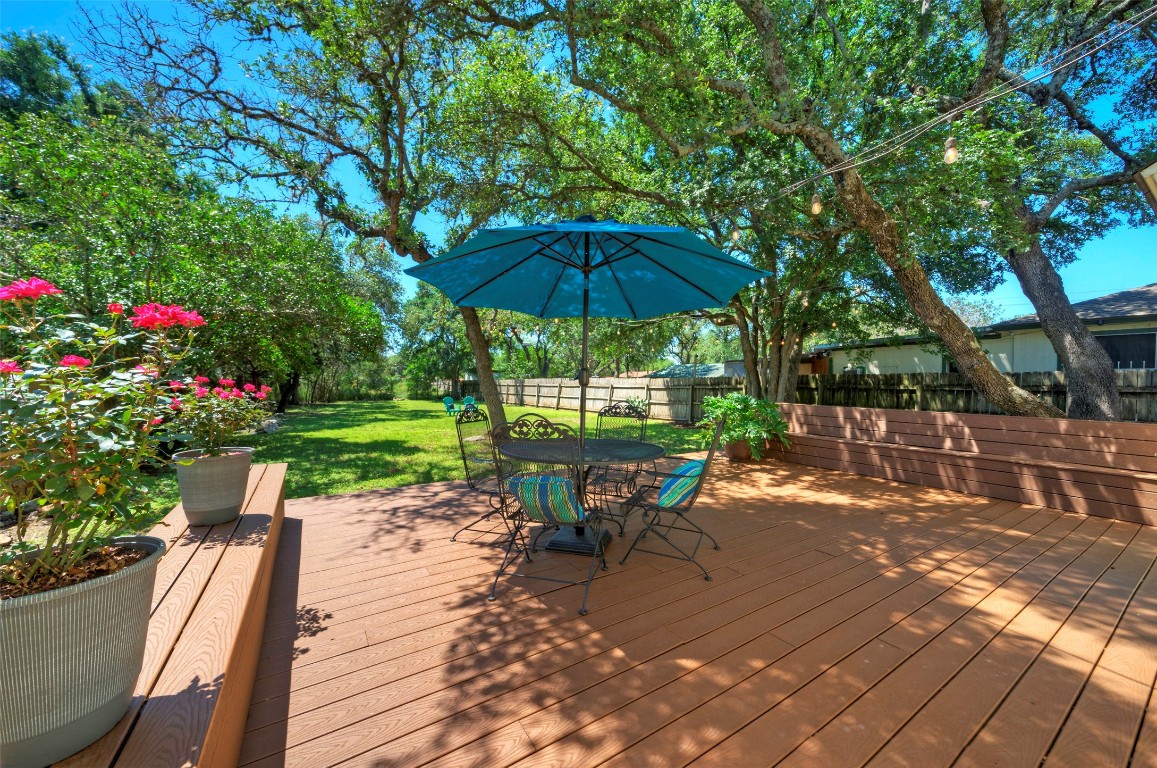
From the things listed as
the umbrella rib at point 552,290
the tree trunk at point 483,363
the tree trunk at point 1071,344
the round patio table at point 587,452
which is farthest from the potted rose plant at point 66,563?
the tree trunk at point 1071,344

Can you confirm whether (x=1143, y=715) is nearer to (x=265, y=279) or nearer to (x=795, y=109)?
(x=795, y=109)

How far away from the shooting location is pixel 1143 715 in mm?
1714

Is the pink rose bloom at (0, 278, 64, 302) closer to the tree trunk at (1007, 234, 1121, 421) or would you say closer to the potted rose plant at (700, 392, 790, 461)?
the potted rose plant at (700, 392, 790, 461)

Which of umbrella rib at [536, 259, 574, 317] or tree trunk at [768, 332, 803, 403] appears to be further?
tree trunk at [768, 332, 803, 403]

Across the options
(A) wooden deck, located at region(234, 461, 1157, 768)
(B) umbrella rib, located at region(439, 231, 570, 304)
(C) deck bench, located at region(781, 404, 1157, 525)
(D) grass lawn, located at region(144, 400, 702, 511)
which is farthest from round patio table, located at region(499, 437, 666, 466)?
(C) deck bench, located at region(781, 404, 1157, 525)

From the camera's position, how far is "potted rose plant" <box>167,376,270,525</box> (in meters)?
2.59

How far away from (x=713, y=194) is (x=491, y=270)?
15.0ft

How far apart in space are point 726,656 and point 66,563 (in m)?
2.28

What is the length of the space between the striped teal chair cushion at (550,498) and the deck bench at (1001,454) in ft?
15.8

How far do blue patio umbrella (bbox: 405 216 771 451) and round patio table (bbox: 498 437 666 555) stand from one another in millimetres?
228

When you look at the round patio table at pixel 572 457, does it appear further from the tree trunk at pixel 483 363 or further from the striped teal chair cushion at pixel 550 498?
the tree trunk at pixel 483 363

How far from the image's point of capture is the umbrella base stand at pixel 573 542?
3.21 meters

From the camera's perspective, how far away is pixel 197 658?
1432mm

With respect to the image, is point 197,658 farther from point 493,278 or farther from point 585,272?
point 493,278
